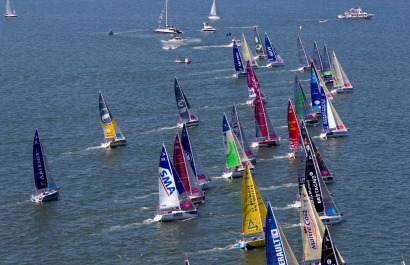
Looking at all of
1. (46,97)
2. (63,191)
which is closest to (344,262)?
(63,191)

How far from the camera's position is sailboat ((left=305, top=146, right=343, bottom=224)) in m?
94.8

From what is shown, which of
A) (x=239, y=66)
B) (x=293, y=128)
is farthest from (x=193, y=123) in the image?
(x=239, y=66)

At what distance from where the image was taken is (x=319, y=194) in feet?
314

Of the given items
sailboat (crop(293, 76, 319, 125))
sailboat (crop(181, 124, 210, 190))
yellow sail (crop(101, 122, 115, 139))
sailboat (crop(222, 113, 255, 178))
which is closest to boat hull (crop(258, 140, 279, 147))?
sailboat (crop(222, 113, 255, 178))

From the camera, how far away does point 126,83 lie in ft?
593

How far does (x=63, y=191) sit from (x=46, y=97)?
6058cm

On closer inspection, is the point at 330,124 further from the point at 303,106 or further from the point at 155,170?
the point at 155,170

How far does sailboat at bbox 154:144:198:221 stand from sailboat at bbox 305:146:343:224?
13652 mm

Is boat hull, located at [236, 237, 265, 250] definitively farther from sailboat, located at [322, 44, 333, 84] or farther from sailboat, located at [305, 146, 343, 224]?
sailboat, located at [322, 44, 333, 84]

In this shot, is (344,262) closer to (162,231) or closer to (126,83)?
(162,231)

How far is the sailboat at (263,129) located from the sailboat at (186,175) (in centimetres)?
2484

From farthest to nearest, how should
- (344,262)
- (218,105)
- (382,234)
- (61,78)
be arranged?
(61,78) < (218,105) < (382,234) < (344,262)

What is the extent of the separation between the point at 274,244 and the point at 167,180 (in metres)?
24.6

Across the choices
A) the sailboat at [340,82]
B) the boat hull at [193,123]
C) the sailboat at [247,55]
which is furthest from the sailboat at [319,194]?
the sailboat at [247,55]
